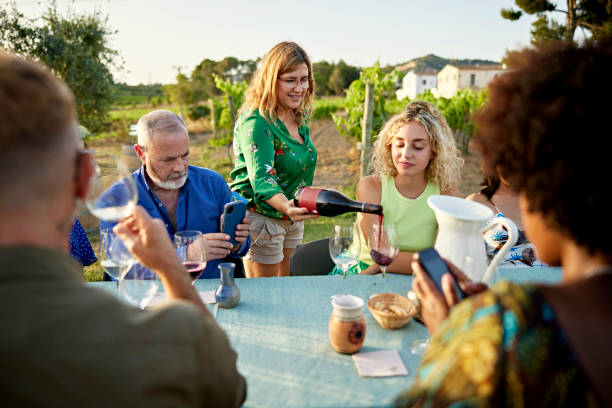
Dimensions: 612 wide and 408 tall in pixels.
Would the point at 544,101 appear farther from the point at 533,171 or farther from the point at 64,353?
the point at 64,353

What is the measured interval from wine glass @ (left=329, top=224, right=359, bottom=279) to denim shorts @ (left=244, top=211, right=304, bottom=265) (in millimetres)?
1419

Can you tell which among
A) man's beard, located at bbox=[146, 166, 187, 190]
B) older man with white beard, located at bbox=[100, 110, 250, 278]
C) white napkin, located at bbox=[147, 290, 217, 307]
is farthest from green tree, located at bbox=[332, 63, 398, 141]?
white napkin, located at bbox=[147, 290, 217, 307]

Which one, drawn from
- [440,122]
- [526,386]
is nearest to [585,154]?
[526,386]

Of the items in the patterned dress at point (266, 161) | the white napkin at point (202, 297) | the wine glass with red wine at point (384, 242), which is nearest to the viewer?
the white napkin at point (202, 297)

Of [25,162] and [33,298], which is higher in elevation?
[25,162]

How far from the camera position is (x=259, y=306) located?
214 cm

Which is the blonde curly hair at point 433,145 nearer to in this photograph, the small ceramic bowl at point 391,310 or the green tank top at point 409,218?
the green tank top at point 409,218

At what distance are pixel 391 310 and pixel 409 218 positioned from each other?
3.37ft

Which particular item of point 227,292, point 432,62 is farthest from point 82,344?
point 432,62

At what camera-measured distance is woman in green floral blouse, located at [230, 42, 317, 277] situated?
10.5 ft

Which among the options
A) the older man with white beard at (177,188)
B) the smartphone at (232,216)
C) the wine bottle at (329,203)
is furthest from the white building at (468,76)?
the smartphone at (232,216)

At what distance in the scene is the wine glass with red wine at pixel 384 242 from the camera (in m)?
2.01

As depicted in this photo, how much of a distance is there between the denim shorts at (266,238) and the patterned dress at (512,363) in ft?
8.52

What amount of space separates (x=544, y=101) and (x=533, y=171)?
16 centimetres
